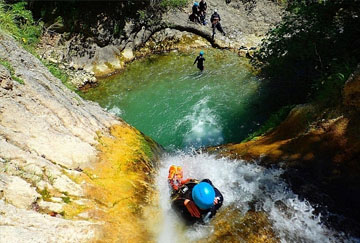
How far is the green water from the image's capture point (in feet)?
37.6

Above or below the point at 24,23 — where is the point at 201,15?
above

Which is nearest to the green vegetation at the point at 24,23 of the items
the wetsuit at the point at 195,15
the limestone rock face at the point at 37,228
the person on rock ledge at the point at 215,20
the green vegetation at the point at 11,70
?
the green vegetation at the point at 11,70

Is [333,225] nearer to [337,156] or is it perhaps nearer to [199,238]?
[337,156]

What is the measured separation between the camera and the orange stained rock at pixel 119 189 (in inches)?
192

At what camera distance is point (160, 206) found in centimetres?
647

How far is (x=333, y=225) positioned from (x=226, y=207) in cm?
218

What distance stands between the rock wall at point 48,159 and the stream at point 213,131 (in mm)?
1523

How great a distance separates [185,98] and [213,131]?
2539mm

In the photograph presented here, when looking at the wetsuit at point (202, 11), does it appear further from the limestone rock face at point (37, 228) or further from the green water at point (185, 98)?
the limestone rock face at point (37, 228)

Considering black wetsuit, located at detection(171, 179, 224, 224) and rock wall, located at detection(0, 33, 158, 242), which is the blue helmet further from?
rock wall, located at detection(0, 33, 158, 242)

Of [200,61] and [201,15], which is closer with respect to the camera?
[200,61]

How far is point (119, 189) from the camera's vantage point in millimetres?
5711

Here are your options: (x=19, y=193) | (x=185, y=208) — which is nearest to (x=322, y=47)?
(x=185, y=208)

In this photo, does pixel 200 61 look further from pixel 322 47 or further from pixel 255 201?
pixel 255 201
